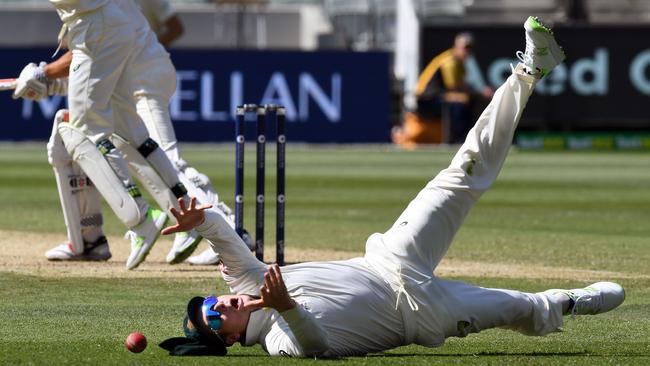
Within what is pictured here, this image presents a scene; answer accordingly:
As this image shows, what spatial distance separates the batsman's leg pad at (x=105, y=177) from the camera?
7961 mm

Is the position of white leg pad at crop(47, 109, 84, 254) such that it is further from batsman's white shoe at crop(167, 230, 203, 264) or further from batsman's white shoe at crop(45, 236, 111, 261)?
batsman's white shoe at crop(167, 230, 203, 264)

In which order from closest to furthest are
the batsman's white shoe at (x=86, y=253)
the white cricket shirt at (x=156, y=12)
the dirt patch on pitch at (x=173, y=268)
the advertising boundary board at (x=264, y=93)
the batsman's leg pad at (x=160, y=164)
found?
1. the dirt patch on pitch at (x=173, y=268)
2. the batsman's leg pad at (x=160, y=164)
3. the batsman's white shoe at (x=86, y=253)
4. the white cricket shirt at (x=156, y=12)
5. the advertising boundary board at (x=264, y=93)

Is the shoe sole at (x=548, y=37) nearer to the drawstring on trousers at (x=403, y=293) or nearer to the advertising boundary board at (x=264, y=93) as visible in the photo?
the drawstring on trousers at (x=403, y=293)

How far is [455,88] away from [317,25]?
7.70 m

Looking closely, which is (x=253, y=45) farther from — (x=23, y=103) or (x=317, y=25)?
(x=23, y=103)

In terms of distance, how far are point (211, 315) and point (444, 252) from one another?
3.20ft

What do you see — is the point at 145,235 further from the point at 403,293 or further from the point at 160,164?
the point at 403,293

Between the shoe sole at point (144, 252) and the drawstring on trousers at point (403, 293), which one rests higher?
the drawstring on trousers at point (403, 293)

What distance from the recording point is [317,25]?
2942 cm

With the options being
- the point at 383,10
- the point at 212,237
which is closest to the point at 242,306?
the point at 212,237

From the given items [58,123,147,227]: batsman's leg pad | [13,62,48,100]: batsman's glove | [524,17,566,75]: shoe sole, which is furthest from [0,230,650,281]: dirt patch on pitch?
[524,17,566,75]: shoe sole

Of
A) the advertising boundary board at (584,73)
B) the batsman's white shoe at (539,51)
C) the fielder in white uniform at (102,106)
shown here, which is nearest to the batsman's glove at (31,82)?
the fielder in white uniform at (102,106)

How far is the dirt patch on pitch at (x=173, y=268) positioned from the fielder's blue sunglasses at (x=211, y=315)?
2800 mm

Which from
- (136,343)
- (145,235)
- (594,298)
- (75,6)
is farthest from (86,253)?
(594,298)
